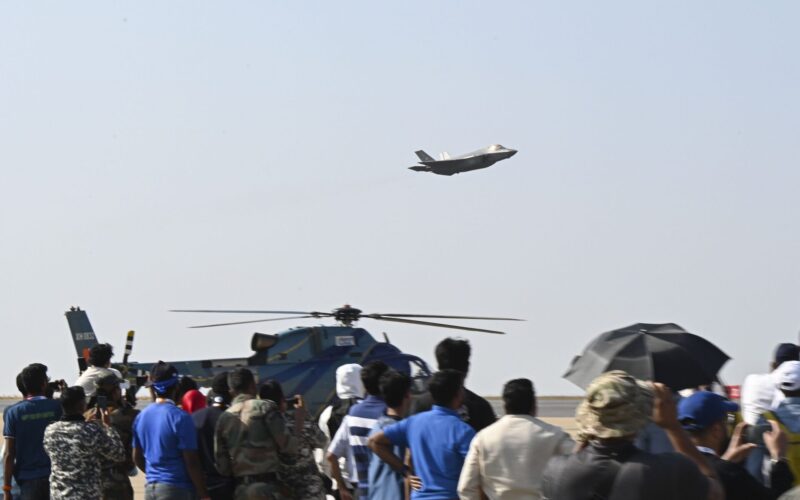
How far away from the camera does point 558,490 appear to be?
4.12 meters

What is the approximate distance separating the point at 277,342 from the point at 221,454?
9040 mm

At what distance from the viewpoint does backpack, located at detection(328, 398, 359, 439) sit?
9109mm

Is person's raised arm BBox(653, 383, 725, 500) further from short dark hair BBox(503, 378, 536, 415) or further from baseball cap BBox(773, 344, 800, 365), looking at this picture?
baseball cap BBox(773, 344, 800, 365)

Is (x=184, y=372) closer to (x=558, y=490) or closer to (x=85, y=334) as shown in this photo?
(x=85, y=334)

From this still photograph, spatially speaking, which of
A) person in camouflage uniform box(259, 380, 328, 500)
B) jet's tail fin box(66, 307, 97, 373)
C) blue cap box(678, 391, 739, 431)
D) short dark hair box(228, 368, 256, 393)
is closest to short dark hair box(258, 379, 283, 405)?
person in camouflage uniform box(259, 380, 328, 500)

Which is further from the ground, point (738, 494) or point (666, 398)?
point (666, 398)

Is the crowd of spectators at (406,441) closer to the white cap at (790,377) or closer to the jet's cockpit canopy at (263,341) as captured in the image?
the white cap at (790,377)

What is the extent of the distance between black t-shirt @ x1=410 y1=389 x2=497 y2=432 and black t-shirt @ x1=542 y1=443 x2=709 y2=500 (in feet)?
10.0

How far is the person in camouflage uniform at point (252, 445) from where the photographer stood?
837cm

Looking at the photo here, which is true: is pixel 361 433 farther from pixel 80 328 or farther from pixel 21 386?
pixel 80 328

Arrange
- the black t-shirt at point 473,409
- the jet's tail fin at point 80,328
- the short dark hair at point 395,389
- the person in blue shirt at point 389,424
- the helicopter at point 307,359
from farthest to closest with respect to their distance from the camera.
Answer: the jet's tail fin at point 80,328 → the helicopter at point 307,359 → the short dark hair at point 395,389 → the person in blue shirt at point 389,424 → the black t-shirt at point 473,409

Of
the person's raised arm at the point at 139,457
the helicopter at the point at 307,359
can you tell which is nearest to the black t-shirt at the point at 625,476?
the person's raised arm at the point at 139,457

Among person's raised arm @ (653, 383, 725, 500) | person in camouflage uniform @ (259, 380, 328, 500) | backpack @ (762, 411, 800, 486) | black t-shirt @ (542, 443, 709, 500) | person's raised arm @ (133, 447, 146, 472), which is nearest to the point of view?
black t-shirt @ (542, 443, 709, 500)

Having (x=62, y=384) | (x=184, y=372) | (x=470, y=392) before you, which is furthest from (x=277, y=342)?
(x=470, y=392)
